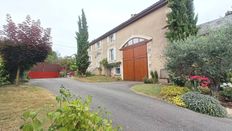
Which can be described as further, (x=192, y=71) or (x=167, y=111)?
(x=192, y=71)

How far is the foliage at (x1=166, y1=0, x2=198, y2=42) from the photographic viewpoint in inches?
507

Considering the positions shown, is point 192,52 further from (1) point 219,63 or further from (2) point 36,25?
(2) point 36,25

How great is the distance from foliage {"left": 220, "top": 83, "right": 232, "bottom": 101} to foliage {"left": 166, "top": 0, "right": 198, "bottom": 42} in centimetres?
448

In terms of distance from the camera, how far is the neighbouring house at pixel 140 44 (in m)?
15.4

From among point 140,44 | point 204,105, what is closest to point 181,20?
point 140,44

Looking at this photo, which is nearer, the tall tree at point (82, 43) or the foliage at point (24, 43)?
the foliage at point (24, 43)

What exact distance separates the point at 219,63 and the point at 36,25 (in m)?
11.9

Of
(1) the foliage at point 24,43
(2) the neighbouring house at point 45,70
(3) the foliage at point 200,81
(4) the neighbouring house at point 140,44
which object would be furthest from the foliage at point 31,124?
(2) the neighbouring house at point 45,70

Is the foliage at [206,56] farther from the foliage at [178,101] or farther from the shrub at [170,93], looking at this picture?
the foliage at [178,101]

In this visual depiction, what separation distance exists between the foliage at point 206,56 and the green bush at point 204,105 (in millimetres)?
2385

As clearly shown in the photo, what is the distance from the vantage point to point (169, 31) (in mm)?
13633

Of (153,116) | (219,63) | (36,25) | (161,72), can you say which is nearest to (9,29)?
(36,25)

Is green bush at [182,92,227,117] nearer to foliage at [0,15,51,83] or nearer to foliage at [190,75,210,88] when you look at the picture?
foliage at [190,75,210,88]

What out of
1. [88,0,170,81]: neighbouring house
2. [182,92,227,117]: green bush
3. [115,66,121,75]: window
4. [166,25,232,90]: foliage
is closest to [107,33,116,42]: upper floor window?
[88,0,170,81]: neighbouring house
